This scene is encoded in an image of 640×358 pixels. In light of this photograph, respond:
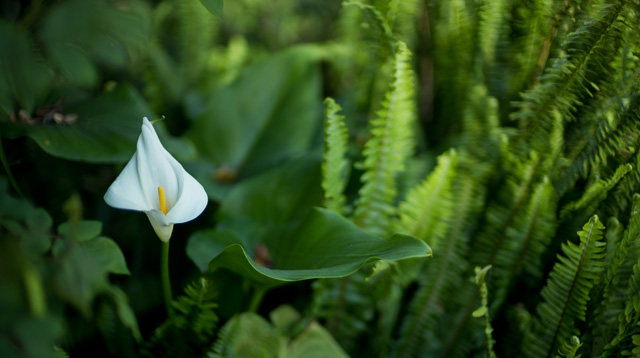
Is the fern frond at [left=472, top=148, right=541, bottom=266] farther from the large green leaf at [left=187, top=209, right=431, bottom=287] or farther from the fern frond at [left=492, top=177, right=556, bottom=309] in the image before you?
the large green leaf at [left=187, top=209, right=431, bottom=287]

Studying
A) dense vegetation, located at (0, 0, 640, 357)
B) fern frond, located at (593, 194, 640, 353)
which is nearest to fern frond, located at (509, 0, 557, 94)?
dense vegetation, located at (0, 0, 640, 357)

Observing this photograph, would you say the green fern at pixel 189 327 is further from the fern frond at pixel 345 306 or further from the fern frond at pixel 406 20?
the fern frond at pixel 406 20

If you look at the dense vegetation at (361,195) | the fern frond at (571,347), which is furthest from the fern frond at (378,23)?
the fern frond at (571,347)

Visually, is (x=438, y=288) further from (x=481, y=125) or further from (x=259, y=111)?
(x=259, y=111)

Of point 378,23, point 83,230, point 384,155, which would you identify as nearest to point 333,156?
point 384,155

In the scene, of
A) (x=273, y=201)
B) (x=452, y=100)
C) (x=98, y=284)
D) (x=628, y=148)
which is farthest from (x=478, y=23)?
A: (x=98, y=284)
